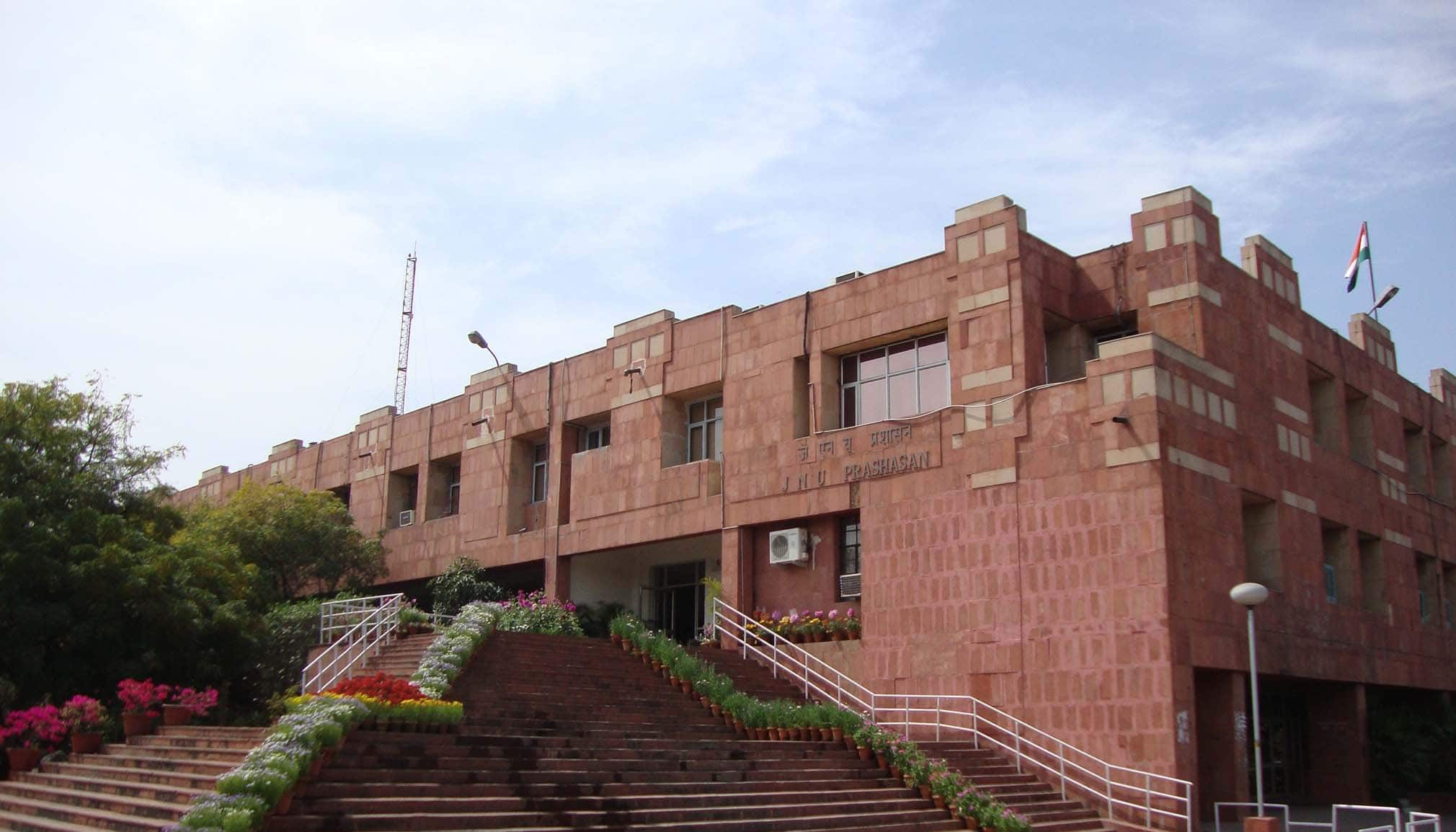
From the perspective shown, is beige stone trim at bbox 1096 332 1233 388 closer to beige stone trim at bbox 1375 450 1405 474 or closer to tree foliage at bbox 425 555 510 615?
beige stone trim at bbox 1375 450 1405 474

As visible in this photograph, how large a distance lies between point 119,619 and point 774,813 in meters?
11.7

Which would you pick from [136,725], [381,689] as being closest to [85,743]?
[136,725]

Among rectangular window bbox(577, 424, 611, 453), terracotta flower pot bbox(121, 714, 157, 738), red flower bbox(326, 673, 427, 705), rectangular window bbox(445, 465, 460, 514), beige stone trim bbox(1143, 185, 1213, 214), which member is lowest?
terracotta flower pot bbox(121, 714, 157, 738)

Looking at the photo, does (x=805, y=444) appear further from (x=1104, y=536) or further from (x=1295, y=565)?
(x=1295, y=565)

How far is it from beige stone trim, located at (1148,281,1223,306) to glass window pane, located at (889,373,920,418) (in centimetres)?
446

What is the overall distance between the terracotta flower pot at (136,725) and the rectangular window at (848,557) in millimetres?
11734

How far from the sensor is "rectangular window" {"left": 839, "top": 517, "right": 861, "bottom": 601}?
2386 cm

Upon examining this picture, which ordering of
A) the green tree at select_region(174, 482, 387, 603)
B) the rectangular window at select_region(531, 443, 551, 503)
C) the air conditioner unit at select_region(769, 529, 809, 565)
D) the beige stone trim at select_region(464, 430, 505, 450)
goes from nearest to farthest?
1. the air conditioner unit at select_region(769, 529, 809, 565)
2. the rectangular window at select_region(531, 443, 551, 503)
3. the green tree at select_region(174, 482, 387, 603)
4. the beige stone trim at select_region(464, 430, 505, 450)

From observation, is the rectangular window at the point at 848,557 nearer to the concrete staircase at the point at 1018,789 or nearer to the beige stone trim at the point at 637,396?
the concrete staircase at the point at 1018,789

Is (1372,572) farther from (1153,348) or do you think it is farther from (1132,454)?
(1153,348)

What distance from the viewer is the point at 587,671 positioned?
71.4ft

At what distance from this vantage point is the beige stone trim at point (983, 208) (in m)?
23.2

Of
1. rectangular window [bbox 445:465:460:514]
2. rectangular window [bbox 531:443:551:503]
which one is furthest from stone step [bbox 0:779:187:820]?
rectangular window [bbox 445:465:460:514]

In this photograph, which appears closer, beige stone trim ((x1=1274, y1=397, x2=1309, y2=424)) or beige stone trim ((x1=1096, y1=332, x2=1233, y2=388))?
beige stone trim ((x1=1096, y1=332, x2=1233, y2=388))
